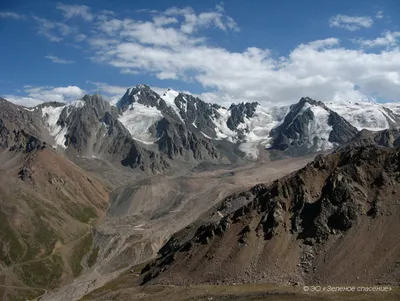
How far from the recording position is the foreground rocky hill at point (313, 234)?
127m

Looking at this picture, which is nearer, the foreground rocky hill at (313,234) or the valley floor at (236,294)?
the valley floor at (236,294)

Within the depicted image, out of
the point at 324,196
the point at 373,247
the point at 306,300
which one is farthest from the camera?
the point at 324,196

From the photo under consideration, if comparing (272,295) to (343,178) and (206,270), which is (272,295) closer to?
(206,270)

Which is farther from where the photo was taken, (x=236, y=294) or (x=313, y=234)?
(x=313, y=234)

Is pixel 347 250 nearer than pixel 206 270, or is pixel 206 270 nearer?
pixel 347 250

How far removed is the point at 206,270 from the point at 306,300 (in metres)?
43.0

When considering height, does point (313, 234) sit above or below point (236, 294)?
above

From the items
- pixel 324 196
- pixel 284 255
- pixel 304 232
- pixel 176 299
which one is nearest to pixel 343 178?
pixel 324 196

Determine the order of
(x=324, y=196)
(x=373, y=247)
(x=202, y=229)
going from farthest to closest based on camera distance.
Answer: (x=202, y=229) < (x=324, y=196) < (x=373, y=247)

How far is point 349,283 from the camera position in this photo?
388 feet

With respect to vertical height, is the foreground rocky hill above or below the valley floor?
above

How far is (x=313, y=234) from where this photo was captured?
139 m

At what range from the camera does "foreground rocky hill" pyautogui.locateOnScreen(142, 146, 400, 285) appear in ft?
415

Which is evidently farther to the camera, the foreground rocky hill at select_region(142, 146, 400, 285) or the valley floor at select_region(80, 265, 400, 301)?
the foreground rocky hill at select_region(142, 146, 400, 285)
